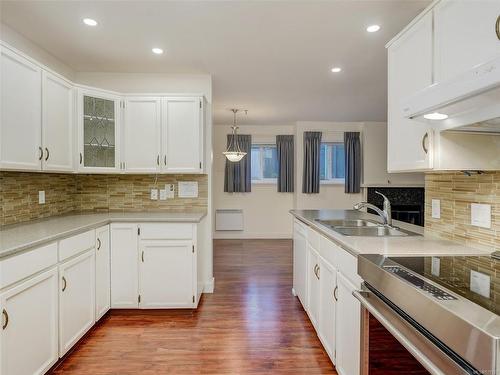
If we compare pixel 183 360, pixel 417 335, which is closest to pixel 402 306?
pixel 417 335

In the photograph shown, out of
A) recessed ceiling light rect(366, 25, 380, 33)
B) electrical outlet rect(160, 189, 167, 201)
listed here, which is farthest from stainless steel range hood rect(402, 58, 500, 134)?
electrical outlet rect(160, 189, 167, 201)

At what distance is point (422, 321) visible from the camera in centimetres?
92

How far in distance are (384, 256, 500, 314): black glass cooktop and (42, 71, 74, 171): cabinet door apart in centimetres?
255

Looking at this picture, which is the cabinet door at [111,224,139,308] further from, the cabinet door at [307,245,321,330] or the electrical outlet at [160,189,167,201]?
the cabinet door at [307,245,321,330]

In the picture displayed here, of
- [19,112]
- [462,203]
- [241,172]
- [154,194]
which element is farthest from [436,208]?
[241,172]

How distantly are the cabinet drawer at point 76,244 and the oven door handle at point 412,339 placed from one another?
188 centimetres

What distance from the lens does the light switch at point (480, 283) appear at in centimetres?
94

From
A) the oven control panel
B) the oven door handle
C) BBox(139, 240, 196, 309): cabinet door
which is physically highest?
the oven control panel

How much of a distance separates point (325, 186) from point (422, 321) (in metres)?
5.72

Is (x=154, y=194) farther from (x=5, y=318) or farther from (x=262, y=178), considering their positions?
(x=262, y=178)

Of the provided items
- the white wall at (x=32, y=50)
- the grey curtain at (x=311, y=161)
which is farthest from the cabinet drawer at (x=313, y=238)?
the grey curtain at (x=311, y=161)

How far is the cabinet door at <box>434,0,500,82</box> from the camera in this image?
119 centimetres

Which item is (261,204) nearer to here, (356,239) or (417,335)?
(356,239)

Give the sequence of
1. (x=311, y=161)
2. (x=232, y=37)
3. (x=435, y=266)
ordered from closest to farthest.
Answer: (x=435, y=266) → (x=232, y=37) → (x=311, y=161)
